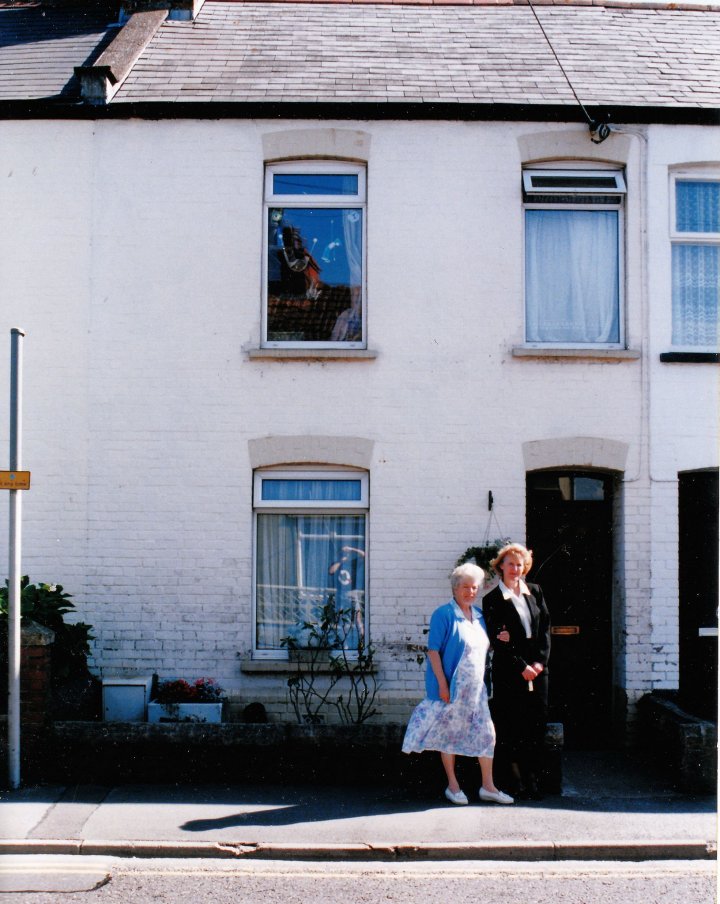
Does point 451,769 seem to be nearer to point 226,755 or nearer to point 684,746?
point 226,755

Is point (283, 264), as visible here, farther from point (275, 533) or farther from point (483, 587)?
point (483, 587)

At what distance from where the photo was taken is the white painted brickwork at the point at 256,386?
9109 mm

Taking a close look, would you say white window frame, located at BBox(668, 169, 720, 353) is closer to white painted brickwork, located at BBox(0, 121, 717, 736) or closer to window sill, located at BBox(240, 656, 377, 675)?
white painted brickwork, located at BBox(0, 121, 717, 736)

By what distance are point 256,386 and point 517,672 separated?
3673mm

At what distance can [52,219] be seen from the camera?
936 centimetres

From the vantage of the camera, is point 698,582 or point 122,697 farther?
point 698,582

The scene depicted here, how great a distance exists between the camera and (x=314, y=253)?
9570 millimetres

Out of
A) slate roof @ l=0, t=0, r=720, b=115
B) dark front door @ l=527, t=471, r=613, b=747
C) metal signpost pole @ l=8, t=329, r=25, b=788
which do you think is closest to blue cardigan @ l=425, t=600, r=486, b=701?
dark front door @ l=527, t=471, r=613, b=747

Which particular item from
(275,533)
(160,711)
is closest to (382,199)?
(275,533)

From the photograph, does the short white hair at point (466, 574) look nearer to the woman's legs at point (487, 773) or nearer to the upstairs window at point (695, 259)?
the woman's legs at point (487, 773)

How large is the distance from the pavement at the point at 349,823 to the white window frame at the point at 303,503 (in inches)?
85.8

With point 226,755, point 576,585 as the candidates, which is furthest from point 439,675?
point 576,585

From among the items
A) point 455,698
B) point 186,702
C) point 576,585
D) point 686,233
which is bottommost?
point 186,702

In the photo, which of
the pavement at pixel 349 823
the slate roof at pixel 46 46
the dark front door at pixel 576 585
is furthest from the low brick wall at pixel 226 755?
the slate roof at pixel 46 46
